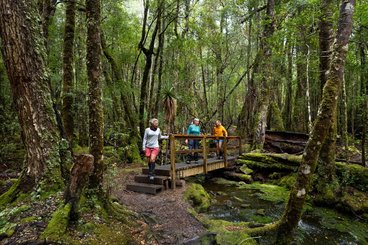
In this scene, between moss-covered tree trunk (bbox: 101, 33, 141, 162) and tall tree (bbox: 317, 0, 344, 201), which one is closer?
tall tree (bbox: 317, 0, 344, 201)

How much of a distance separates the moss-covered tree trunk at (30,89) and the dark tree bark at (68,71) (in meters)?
4.78

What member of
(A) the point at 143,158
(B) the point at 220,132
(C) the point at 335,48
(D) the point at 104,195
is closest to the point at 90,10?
(D) the point at 104,195

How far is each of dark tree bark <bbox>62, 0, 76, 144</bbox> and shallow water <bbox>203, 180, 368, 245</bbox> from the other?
6.30 meters

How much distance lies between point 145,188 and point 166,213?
5.65 ft

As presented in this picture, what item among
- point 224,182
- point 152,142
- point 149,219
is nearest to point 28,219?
point 149,219

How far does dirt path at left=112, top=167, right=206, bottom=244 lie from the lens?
527 centimetres

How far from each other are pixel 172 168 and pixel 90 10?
525 cm

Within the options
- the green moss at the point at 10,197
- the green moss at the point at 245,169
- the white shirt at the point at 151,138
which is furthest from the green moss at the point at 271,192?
the green moss at the point at 10,197

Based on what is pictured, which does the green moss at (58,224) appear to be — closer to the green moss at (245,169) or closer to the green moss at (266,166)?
the green moss at (245,169)

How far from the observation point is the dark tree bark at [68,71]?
9477 mm

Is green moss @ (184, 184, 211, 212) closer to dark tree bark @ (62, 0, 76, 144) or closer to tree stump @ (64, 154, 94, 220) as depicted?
tree stump @ (64, 154, 94, 220)

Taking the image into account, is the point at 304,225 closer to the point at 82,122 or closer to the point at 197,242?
the point at 197,242

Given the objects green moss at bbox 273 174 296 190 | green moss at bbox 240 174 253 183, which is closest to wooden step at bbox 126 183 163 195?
green moss at bbox 240 174 253 183

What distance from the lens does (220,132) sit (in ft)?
41.6
